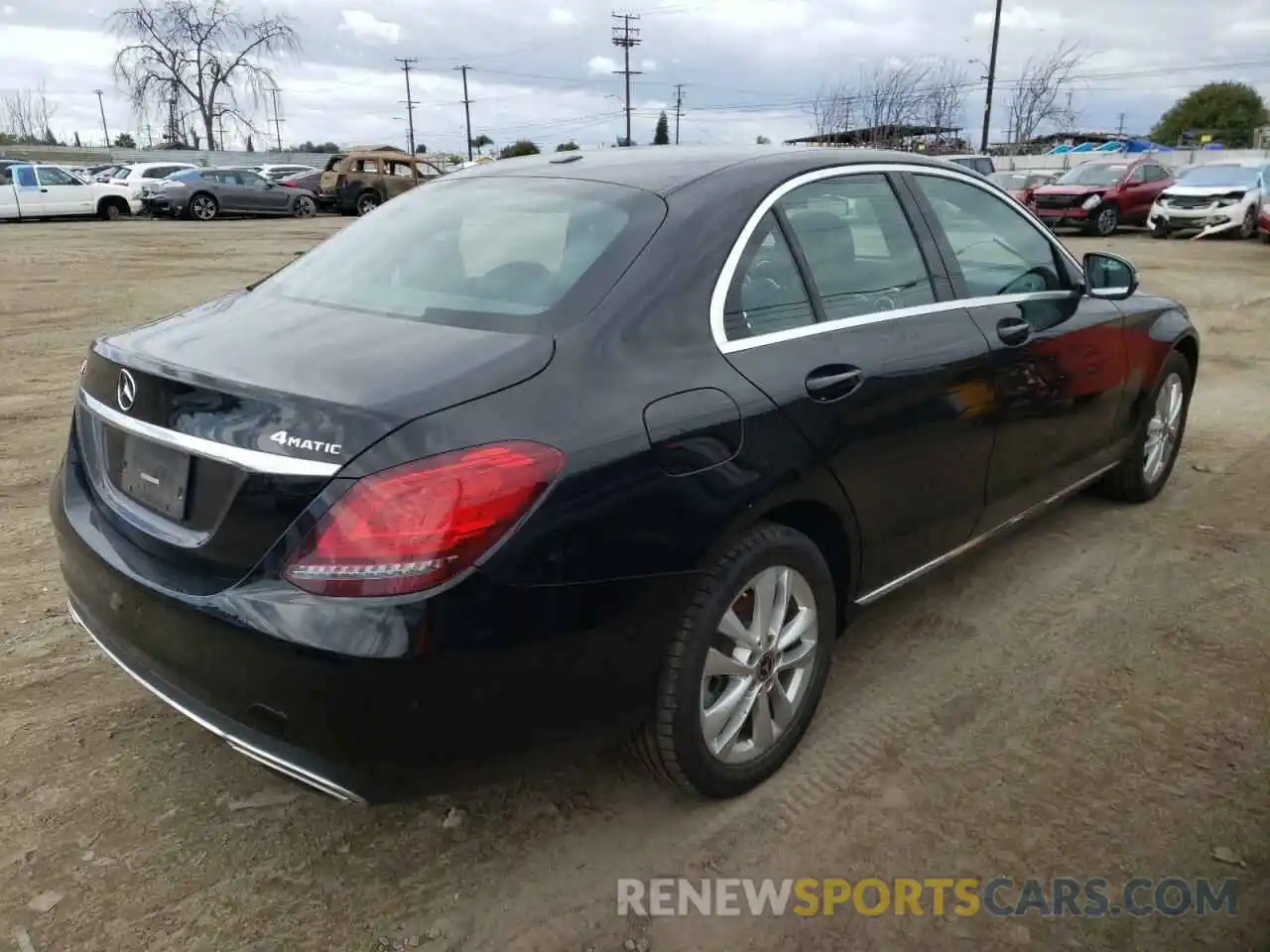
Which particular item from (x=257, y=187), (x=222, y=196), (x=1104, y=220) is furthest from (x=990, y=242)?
(x=257, y=187)

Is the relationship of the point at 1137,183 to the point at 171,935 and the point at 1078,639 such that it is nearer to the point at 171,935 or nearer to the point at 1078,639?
the point at 1078,639

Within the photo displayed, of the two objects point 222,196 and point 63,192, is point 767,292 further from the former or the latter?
point 222,196

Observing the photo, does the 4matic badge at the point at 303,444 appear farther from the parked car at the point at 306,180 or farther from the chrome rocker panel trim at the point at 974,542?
the parked car at the point at 306,180

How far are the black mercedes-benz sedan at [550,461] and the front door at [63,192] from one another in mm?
27236

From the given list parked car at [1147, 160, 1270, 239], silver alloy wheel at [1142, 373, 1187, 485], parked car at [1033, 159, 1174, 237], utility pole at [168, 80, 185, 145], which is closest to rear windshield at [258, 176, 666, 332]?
silver alloy wheel at [1142, 373, 1187, 485]

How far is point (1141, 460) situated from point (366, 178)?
93.1 ft

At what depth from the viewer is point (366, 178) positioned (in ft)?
97.1

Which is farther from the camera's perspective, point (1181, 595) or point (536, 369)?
point (1181, 595)

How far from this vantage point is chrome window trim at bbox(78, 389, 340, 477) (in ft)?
6.44

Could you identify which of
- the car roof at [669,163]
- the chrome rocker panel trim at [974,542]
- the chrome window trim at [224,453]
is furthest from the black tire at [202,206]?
the chrome window trim at [224,453]

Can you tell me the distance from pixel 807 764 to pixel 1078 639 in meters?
1.33

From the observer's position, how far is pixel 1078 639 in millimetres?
3555

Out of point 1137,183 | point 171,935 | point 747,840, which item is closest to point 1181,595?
point 747,840

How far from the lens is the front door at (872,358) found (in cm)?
264
